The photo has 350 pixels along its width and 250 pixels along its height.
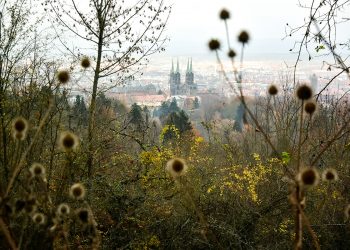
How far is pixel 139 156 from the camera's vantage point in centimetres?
902

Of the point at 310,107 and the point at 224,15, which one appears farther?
the point at 224,15

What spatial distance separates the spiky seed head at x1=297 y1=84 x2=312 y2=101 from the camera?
2080 millimetres

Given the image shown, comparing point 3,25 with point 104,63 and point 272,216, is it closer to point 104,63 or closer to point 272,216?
point 104,63

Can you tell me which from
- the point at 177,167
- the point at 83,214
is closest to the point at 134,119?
the point at 177,167

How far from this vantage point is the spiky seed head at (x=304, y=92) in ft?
6.82

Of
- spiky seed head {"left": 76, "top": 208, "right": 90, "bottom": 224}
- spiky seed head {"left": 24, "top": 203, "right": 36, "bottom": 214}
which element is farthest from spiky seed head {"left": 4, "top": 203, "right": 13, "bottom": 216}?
spiky seed head {"left": 76, "top": 208, "right": 90, "bottom": 224}

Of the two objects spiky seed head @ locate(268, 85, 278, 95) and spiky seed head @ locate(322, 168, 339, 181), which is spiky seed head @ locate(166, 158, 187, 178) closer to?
spiky seed head @ locate(268, 85, 278, 95)

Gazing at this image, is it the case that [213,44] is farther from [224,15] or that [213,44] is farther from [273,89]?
[273,89]

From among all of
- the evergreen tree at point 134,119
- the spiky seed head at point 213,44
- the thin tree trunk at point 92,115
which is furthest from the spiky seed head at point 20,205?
the evergreen tree at point 134,119

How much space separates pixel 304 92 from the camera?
210cm

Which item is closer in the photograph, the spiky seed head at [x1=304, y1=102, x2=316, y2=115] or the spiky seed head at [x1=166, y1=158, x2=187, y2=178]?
the spiky seed head at [x1=304, y1=102, x2=316, y2=115]

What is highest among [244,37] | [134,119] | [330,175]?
[244,37]

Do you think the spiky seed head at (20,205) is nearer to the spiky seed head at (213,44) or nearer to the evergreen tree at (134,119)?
the spiky seed head at (213,44)

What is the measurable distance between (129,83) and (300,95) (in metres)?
7.91
